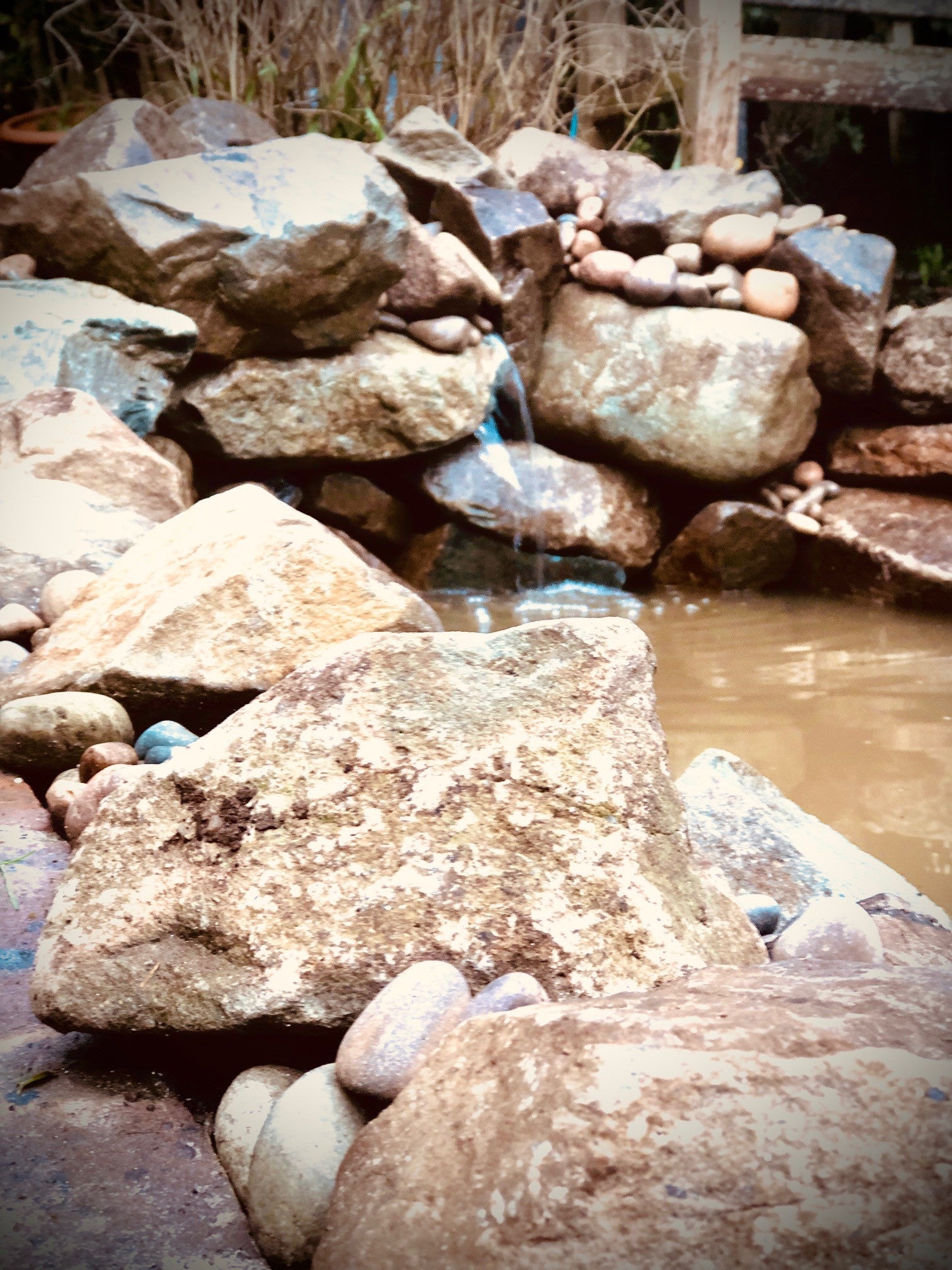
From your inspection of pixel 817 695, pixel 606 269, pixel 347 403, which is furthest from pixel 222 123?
pixel 817 695

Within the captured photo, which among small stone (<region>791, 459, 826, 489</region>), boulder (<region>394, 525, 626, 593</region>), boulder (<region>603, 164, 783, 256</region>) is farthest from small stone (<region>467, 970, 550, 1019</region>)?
boulder (<region>603, 164, 783, 256</region>)

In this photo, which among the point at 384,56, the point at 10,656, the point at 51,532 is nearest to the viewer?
the point at 10,656

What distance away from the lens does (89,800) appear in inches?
70.6

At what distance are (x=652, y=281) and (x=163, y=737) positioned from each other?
4362mm

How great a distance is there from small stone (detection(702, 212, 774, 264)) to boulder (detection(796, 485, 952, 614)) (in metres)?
0.20

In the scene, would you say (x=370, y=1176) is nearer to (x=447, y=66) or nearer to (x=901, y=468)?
(x=901, y=468)

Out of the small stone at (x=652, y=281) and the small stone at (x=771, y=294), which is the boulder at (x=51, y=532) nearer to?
the small stone at (x=652, y=281)

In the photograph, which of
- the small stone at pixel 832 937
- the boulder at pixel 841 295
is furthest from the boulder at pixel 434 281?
the small stone at pixel 832 937

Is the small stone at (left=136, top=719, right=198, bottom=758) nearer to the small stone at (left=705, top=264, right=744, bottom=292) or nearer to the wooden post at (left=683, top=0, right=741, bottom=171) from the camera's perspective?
the small stone at (left=705, top=264, right=744, bottom=292)

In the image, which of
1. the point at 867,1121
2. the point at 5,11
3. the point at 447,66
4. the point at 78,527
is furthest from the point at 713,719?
the point at 5,11

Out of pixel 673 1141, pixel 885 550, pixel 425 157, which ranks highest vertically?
pixel 425 157

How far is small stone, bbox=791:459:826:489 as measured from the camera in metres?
5.75

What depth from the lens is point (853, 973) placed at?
1114 millimetres

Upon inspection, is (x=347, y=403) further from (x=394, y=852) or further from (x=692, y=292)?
Result: (x=394, y=852)
